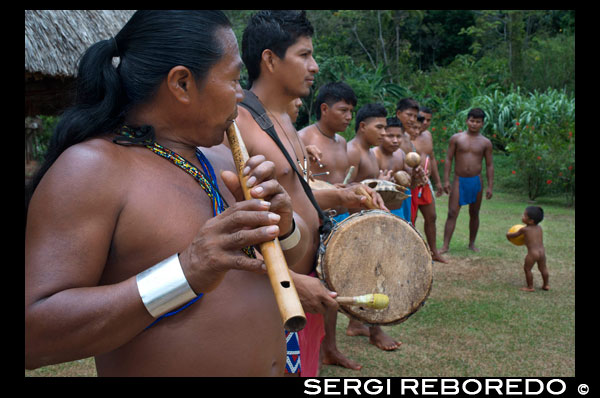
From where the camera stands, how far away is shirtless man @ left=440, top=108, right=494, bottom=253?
8.62 meters

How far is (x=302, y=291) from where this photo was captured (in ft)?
7.20

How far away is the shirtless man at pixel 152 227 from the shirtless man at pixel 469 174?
7.34 metres

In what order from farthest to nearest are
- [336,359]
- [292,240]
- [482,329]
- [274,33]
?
[482,329] < [336,359] < [274,33] < [292,240]

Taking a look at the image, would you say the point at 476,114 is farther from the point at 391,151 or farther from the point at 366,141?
the point at 366,141

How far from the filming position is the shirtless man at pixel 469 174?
862cm

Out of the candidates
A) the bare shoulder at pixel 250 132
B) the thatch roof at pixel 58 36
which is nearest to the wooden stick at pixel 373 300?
the bare shoulder at pixel 250 132

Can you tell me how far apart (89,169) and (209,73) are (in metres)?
0.43

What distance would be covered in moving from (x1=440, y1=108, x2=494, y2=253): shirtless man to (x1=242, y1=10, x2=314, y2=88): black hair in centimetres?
622

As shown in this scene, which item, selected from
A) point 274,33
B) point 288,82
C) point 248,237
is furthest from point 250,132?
point 248,237

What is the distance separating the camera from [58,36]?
21.5ft

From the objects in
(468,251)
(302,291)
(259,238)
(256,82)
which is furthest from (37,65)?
(468,251)

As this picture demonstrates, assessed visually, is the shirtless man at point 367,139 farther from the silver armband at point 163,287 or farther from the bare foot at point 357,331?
the silver armband at point 163,287

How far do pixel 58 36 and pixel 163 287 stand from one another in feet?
20.4

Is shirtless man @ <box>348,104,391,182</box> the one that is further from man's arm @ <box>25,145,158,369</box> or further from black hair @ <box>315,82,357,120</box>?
man's arm @ <box>25,145,158,369</box>
